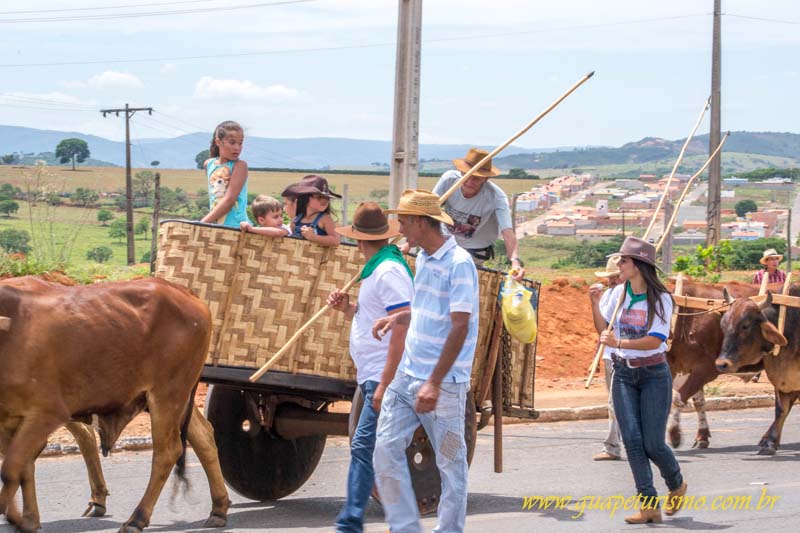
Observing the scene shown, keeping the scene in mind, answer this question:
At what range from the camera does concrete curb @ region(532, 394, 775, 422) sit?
14261 mm

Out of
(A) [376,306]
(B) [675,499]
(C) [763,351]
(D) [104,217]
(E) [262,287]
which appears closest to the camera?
(A) [376,306]

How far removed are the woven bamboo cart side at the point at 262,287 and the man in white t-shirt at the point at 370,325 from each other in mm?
833

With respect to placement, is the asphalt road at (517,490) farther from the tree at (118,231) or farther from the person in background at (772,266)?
the tree at (118,231)

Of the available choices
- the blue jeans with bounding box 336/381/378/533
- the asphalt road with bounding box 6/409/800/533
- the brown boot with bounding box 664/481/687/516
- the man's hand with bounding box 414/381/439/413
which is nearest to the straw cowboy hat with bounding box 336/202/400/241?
the blue jeans with bounding box 336/381/378/533

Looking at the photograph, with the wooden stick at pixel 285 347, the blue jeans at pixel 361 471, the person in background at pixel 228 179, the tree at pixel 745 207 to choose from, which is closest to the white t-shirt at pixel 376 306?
the blue jeans at pixel 361 471

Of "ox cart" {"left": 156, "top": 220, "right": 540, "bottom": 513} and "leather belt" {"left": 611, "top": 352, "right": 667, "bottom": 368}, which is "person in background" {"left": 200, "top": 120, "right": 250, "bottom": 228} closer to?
"ox cart" {"left": 156, "top": 220, "right": 540, "bottom": 513}

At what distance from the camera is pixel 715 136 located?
2791 centimetres

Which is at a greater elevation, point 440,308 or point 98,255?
point 440,308

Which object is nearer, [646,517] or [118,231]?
[646,517]

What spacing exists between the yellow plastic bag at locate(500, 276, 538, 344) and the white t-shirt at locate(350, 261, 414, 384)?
1233mm

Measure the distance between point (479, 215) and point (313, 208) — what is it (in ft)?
4.90

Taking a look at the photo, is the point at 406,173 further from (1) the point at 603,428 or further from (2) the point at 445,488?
(2) the point at 445,488

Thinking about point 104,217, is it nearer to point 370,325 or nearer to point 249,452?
point 249,452

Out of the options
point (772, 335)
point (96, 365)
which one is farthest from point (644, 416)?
point (772, 335)
